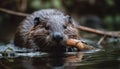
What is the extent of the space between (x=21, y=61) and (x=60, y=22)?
41.5 inches

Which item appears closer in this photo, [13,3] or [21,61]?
[21,61]

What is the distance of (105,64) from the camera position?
3.84 metres

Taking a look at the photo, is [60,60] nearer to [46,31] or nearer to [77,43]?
[77,43]

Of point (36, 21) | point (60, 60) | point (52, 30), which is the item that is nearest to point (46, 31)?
point (52, 30)

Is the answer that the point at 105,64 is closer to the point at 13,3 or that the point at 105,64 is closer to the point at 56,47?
the point at 56,47

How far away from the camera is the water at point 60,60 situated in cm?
378

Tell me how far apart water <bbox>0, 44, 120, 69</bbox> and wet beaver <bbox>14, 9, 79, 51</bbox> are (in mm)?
A: 157

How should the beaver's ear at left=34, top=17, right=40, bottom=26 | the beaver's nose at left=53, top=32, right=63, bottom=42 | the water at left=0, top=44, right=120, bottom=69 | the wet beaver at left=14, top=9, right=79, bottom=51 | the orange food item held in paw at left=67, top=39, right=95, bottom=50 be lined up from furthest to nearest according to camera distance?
the beaver's ear at left=34, top=17, right=40, bottom=26 < the orange food item held in paw at left=67, top=39, right=95, bottom=50 < the wet beaver at left=14, top=9, right=79, bottom=51 < the beaver's nose at left=53, top=32, right=63, bottom=42 < the water at left=0, top=44, right=120, bottom=69

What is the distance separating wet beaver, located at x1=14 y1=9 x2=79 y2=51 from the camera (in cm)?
479

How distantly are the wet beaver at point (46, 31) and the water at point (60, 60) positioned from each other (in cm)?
16

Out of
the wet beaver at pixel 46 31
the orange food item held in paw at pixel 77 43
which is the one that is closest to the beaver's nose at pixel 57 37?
the wet beaver at pixel 46 31

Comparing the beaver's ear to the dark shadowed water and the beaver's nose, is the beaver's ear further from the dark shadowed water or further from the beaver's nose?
the beaver's nose

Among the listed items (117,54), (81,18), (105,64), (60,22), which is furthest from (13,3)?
(105,64)

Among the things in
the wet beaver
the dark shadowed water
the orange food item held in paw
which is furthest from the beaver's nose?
the orange food item held in paw
